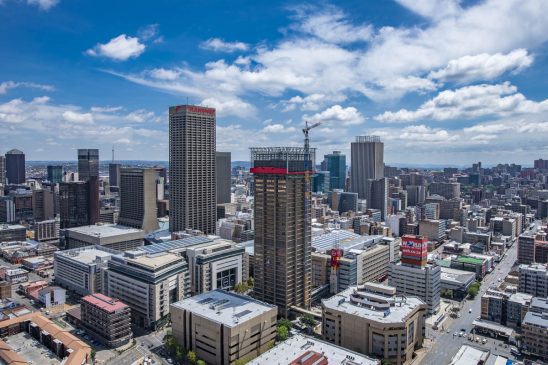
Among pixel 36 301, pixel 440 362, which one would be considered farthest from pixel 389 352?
pixel 36 301

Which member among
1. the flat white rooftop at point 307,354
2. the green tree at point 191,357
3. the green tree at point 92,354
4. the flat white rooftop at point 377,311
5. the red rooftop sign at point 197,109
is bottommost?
the green tree at point 92,354

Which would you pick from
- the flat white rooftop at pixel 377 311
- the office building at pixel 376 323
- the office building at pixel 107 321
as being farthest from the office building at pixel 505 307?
the office building at pixel 107 321

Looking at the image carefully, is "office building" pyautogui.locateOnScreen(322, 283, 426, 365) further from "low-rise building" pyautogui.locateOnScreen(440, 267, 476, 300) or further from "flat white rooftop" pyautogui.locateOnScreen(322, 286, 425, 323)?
"low-rise building" pyautogui.locateOnScreen(440, 267, 476, 300)

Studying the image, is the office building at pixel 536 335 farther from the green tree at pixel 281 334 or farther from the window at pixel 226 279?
the window at pixel 226 279

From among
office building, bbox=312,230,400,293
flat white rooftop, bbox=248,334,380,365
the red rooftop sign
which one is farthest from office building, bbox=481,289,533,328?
the red rooftop sign

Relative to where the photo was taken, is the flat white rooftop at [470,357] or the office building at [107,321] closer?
the flat white rooftop at [470,357]

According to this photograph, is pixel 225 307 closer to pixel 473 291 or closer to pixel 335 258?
pixel 335 258
